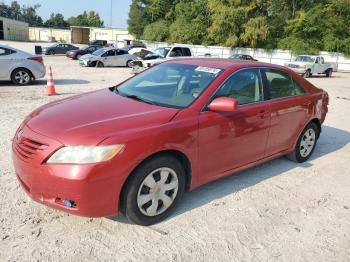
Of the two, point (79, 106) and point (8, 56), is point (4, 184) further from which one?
point (8, 56)

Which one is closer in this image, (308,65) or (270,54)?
(308,65)

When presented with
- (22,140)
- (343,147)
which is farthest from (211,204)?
(343,147)

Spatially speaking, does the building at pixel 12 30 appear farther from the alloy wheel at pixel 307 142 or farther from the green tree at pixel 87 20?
the alloy wheel at pixel 307 142

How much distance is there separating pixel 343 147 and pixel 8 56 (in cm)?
1061

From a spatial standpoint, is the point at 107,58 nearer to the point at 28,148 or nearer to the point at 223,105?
the point at 223,105

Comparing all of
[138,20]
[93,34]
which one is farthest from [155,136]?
[93,34]

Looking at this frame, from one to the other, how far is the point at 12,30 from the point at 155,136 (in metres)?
88.4

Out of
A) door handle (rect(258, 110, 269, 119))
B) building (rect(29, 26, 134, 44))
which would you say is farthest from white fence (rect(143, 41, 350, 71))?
building (rect(29, 26, 134, 44))

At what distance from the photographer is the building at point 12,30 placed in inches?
3019

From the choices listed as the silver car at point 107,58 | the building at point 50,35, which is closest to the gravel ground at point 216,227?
the silver car at point 107,58

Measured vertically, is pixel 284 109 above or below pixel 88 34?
below

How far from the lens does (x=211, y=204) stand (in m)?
4.17

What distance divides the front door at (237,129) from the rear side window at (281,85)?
26 centimetres

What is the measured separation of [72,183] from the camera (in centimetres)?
310
